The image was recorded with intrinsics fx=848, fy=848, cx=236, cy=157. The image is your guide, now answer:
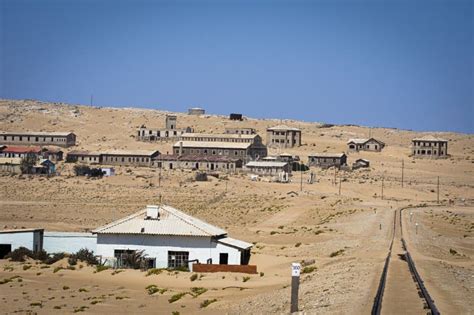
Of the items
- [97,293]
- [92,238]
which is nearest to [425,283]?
[97,293]

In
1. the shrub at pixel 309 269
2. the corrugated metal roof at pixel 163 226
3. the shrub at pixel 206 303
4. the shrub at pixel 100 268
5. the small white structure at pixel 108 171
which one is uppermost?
the small white structure at pixel 108 171

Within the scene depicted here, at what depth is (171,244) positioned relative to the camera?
35.8 meters

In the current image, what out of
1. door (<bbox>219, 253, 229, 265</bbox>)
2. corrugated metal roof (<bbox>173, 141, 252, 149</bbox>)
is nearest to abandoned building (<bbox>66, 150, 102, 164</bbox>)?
corrugated metal roof (<bbox>173, 141, 252, 149</bbox>)

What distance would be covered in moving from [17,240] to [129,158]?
6179cm

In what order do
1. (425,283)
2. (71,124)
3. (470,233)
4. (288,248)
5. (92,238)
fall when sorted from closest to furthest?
(425,283)
(92,238)
(288,248)
(470,233)
(71,124)

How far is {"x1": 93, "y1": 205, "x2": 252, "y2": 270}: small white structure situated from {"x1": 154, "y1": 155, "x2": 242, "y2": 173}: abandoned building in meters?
59.3

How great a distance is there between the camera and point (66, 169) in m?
94.6

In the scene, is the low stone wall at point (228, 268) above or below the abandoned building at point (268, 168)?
below

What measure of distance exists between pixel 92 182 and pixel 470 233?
1659 inches

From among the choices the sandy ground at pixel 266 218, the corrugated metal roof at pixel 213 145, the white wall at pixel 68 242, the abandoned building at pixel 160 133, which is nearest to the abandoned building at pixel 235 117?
the sandy ground at pixel 266 218

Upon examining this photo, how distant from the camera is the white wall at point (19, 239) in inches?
1510

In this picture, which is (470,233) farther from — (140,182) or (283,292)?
(140,182)

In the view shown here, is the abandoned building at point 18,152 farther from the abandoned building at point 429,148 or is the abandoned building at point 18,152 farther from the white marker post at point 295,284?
the white marker post at point 295,284

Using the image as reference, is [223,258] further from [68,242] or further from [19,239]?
[19,239]
